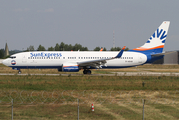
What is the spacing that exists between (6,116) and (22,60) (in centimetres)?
2758

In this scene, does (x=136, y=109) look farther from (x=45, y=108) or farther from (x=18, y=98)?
(x=18, y=98)

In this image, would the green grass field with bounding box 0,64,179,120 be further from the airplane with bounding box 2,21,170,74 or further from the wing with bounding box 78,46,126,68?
the airplane with bounding box 2,21,170,74

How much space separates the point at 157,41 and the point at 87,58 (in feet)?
49.8

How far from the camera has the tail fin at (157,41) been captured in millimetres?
46438

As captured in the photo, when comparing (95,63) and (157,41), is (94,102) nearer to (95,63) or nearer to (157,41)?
(95,63)

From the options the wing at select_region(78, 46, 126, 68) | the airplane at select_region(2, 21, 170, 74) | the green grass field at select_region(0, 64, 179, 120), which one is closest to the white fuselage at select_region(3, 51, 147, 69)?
the airplane at select_region(2, 21, 170, 74)

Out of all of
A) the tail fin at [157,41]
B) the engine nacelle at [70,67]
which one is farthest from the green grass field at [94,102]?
the tail fin at [157,41]

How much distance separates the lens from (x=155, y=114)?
16.1 meters

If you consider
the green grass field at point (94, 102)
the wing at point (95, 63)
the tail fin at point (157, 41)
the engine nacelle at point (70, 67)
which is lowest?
the green grass field at point (94, 102)

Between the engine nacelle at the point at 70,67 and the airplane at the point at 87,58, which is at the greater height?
the airplane at the point at 87,58

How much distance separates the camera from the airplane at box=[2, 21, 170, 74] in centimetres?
4147

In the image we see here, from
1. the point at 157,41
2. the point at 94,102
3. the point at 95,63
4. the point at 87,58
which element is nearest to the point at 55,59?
the point at 87,58

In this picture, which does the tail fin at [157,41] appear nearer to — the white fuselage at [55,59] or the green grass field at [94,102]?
the white fuselage at [55,59]

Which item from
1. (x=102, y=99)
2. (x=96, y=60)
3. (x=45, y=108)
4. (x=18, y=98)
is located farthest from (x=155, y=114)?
(x=96, y=60)
